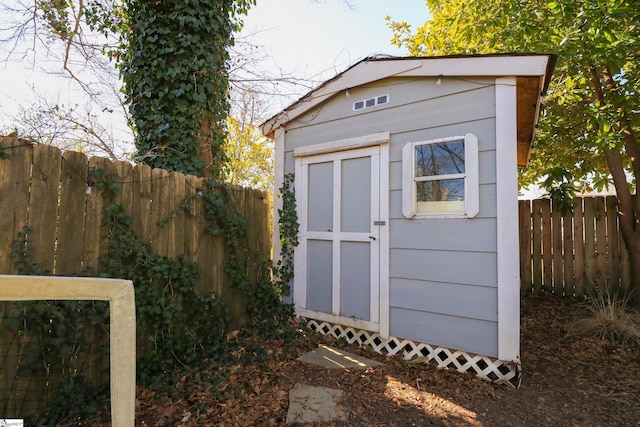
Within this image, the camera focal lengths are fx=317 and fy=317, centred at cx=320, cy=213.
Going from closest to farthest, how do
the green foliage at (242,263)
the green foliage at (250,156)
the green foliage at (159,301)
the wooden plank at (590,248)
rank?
1. the green foliage at (159,301)
2. the green foliage at (242,263)
3. the wooden plank at (590,248)
4. the green foliage at (250,156)

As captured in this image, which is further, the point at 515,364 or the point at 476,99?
the point at 476,99

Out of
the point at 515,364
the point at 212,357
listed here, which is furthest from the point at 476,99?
the point at 212,357

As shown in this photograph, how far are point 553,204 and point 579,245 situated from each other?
0.70 m

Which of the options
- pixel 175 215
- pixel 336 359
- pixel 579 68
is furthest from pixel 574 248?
pixel 175 215

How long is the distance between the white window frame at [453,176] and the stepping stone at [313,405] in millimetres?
1712

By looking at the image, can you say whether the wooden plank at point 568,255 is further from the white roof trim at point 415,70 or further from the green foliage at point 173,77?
the green foliage at point 173,77

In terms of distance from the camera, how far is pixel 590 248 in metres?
4.64

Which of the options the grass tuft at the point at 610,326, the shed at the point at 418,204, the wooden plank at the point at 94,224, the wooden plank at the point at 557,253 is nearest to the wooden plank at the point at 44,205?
the wooden plank at the point at 94,224

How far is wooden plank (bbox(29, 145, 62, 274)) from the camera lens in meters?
2.02

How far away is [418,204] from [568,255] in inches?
134

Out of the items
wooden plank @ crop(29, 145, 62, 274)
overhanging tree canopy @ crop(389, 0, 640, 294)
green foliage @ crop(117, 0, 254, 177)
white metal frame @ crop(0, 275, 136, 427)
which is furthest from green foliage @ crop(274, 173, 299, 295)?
overhanging tree canopy @ crop(389, 0, 640, 294)

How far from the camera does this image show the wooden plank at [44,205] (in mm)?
2023

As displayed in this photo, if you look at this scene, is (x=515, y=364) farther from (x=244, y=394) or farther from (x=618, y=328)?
(x=244, y=394)

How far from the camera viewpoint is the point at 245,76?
4.35 m
